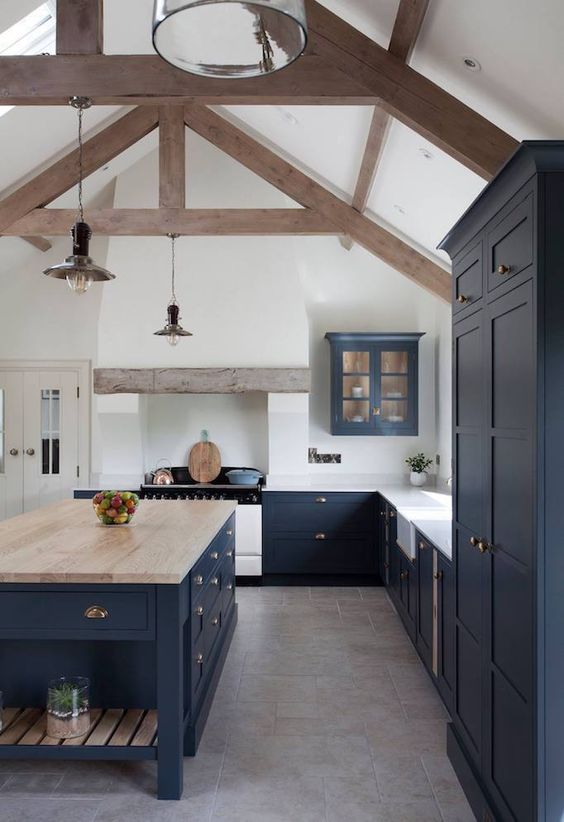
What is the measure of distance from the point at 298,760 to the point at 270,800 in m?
0.33

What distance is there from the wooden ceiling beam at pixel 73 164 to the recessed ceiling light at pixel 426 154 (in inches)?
103

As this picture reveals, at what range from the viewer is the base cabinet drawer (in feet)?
18.8

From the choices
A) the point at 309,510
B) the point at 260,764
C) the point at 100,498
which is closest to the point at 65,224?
the point at 100,498

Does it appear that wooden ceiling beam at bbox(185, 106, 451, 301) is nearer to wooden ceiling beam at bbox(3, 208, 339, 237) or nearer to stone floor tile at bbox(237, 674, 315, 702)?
wooden ceiling beam at bbox(3, 208, 339, 237)

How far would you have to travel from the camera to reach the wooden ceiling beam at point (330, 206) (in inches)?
207

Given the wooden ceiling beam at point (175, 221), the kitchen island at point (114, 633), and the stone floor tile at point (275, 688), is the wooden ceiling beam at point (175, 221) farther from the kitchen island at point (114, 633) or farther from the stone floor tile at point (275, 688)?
the stone floor tile at point (275, 688)

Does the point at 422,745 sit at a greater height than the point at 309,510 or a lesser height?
lesser

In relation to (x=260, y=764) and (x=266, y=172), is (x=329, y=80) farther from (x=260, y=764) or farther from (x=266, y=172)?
(x=260, y=764)

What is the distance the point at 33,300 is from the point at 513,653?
595 centimetres

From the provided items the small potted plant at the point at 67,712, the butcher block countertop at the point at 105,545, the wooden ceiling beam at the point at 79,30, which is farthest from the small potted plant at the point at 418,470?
the wooden ceiling beam at the point at 79,30

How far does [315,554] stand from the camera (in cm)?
575

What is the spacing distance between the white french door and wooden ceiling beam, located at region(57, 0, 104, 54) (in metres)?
3.83

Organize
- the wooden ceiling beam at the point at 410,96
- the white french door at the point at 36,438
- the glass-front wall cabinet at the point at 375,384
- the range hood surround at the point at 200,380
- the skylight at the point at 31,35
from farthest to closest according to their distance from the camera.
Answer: the white french door at the point at 36,438 → the glass-front wall cabinet at the point at 375,384 → the range hood surround at the point at 200,380 → the skylight at the point at 31,35 → the wooden ceiling beam at the point at 410,96

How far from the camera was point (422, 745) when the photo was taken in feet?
9.74
